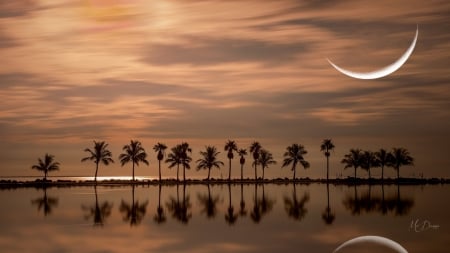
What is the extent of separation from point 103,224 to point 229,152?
101m

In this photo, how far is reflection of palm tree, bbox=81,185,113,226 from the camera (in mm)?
43594

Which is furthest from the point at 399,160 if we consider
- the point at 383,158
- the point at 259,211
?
the point at 259,211

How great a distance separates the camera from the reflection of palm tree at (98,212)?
43594 millimetres

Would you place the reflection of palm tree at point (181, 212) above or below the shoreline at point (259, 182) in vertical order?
below

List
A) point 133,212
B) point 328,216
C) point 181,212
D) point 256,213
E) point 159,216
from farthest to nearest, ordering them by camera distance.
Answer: point 133,212, point 181,212, point 256,213, point 159,216, point 328,216

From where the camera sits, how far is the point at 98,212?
1960 inches

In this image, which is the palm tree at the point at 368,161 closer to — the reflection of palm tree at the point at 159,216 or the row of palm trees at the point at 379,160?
the row of palm trees at the point at 379,160

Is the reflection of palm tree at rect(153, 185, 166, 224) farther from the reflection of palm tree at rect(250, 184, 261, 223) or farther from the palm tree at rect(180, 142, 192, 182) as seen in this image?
the palm tree at rect(180, 142, 192, 182)

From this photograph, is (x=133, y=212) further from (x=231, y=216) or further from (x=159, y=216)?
(x=231, y=216)

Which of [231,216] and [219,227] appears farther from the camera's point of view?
[231,216]

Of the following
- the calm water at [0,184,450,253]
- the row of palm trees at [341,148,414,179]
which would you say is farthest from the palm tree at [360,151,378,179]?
the calm water at [0,184,450,253]

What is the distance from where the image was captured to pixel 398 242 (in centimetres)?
3109

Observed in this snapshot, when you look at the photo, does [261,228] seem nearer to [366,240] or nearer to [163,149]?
[366,240]

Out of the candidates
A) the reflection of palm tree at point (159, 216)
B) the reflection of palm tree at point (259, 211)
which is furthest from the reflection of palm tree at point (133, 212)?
the reflection of palm tree at point (259, 211)
